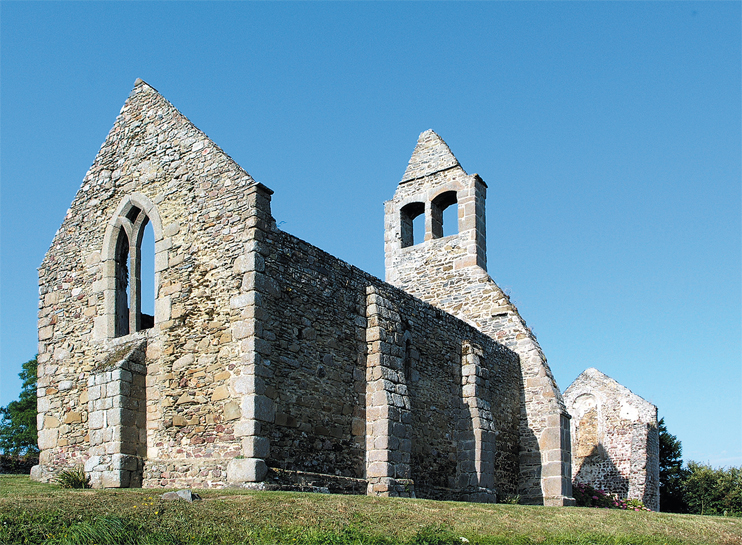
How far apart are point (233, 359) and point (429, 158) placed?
1204 cm

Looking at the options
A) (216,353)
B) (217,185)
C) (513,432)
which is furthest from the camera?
(513,432)

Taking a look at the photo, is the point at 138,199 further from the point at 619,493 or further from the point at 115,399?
the point at 619,493

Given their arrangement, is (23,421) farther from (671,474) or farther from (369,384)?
(671,474)

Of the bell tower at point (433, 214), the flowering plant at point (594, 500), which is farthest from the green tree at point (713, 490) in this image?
the bell tower at point (433, 214)

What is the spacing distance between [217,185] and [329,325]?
3053 mm

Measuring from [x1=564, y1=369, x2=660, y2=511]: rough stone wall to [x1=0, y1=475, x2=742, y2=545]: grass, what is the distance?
1358cm

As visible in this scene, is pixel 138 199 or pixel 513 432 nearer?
pixel 138 199

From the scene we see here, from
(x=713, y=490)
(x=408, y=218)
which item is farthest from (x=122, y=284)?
(x=713, y=490)

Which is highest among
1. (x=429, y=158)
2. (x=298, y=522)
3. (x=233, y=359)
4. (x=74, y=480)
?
(x=429, y=158)

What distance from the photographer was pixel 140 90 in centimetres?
1570

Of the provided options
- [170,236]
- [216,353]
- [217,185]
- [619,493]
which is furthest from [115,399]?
[619,493]

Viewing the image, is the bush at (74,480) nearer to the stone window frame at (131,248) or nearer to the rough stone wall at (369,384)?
the stone window frame at (131,248)

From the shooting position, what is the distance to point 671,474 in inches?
1288

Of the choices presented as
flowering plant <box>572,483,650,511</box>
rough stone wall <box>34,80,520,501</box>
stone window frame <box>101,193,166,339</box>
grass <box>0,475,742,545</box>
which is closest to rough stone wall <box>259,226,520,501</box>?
rough stone wall <box>34,80,520,501</box>
